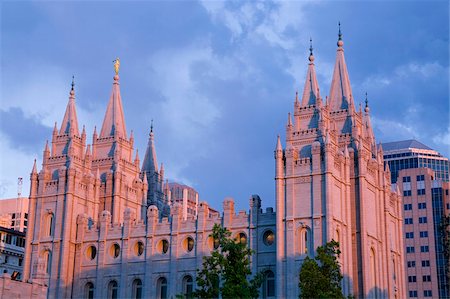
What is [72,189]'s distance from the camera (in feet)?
277

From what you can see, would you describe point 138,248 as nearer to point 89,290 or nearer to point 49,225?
point 89,290

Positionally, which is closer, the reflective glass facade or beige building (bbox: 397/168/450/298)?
the reflective glass facade

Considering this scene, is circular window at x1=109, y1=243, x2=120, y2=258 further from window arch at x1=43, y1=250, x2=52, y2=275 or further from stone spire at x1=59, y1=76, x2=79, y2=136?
stone spire at x1=59, y1=76, x2=79, y2=136

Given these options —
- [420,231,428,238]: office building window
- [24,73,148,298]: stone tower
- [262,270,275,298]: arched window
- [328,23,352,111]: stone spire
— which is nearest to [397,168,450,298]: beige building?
[420,231,428,238]: office building window

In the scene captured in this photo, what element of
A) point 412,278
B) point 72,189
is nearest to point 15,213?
point 72,189

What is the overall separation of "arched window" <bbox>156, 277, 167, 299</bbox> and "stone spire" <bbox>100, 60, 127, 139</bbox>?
20.9 m

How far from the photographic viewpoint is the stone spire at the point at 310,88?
79.0 m

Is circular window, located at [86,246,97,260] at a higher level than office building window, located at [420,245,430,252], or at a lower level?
lower

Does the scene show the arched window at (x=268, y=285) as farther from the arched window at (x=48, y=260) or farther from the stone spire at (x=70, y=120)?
the stone spire at (x=70, y=120)

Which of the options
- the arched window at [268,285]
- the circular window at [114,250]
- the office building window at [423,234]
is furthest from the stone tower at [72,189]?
the office building window at [423,234]

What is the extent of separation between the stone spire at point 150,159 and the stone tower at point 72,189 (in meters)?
4.27

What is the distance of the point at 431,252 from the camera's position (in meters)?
134

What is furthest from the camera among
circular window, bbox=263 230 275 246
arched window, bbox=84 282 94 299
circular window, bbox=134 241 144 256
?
arched window, bbox=84 282 94 299

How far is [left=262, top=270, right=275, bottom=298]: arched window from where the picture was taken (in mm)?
73812
